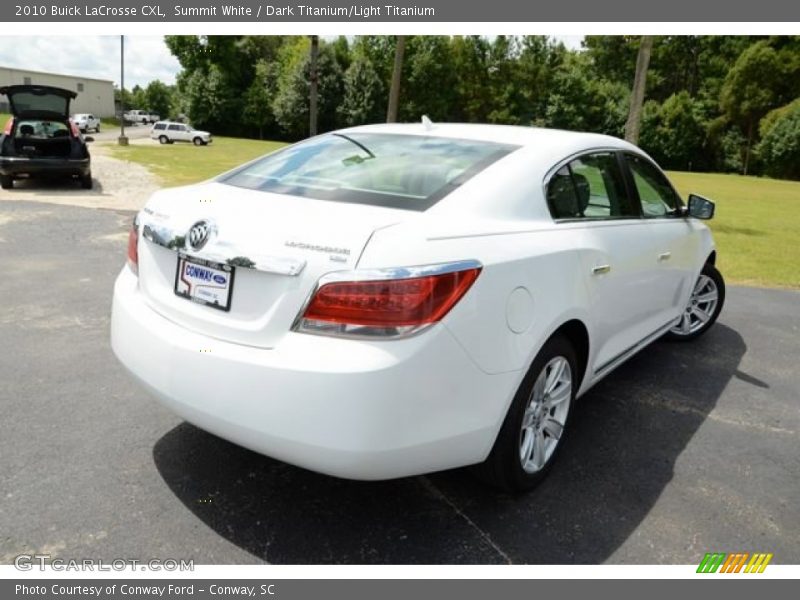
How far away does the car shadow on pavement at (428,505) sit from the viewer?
254 centimetres

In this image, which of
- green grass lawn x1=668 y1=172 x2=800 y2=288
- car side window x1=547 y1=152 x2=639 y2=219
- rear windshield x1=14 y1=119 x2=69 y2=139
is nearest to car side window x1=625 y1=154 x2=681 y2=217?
car side window x1=547 y1=152 x2=639 y2=219

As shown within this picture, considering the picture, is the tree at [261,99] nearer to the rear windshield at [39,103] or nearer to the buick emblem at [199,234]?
the rear windshield at [39,103]

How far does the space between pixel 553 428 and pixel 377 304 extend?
Answer: 4.52 ft

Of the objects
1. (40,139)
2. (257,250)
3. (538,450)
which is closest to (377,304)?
(257,250)

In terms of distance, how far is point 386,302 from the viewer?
2.15 metres

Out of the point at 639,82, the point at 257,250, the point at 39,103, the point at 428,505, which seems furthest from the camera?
the point at 639,82

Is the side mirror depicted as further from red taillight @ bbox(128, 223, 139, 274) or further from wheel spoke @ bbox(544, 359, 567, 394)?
red taillight @ bbox(128, 223, 139, 274)

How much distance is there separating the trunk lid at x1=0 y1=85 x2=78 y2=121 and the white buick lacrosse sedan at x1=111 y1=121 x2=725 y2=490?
38.7 ft

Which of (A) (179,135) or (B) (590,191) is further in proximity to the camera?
(A) (179,135)

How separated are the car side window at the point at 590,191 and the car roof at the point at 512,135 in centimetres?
8

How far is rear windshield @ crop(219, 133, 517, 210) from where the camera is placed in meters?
2.73

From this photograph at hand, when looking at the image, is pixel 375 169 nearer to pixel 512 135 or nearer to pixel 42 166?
pixel 512 135

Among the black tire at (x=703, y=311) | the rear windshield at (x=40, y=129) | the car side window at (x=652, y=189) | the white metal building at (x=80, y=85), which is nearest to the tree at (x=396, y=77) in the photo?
the rear windshield at (x=40, y=129)

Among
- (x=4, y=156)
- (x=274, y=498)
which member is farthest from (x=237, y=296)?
(x=4, y=156)
